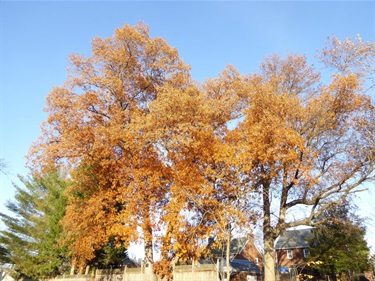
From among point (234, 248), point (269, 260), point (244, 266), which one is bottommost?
point (269, 260)

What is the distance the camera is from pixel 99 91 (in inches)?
690

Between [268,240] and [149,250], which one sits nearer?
[268,240]

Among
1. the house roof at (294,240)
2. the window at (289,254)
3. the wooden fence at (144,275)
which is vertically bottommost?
the wooden fence at (144,275)

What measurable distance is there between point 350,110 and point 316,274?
77.4ft

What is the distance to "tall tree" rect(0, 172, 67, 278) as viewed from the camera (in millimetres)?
24750

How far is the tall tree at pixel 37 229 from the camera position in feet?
81.2

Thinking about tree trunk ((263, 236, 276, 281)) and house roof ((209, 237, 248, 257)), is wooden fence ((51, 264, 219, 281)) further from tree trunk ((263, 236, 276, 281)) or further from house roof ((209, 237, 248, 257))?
tree trunk ((263, 236, 276, 281))

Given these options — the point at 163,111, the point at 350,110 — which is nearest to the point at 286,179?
the point at 350,110

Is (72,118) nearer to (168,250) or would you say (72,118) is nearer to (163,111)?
(163,111)

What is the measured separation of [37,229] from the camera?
28.9m

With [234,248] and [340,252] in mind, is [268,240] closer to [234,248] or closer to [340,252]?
[340,252]


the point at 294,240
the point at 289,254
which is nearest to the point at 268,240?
the point at 289,254

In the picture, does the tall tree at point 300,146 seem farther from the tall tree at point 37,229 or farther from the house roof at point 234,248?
the tall tree at point 37,229

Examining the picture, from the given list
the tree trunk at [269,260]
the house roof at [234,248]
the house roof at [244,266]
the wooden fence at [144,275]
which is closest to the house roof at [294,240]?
the house roof at [244,266]
